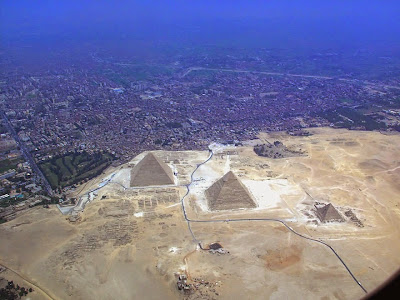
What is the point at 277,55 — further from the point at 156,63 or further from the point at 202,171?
the point at 202,171

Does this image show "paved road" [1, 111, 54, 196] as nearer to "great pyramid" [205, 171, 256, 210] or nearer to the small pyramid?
"great pyramid" [205, 171, 256, 210]

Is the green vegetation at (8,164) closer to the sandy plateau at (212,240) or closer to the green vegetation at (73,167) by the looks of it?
the green vegetation at (73,167)

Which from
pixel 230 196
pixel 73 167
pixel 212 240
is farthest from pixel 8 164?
pixel 212 240

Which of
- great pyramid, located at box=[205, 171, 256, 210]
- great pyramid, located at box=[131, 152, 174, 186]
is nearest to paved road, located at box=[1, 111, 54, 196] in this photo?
great pyramid, located at box=[131, 152, 174, 186]

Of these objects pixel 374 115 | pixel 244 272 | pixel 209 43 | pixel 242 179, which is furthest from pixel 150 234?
pixel 209 43

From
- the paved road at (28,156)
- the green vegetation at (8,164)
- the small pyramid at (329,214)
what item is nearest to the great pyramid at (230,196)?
the small pyramid at (329,214)

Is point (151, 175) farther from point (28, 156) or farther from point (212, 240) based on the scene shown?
point (28, 156)
